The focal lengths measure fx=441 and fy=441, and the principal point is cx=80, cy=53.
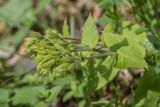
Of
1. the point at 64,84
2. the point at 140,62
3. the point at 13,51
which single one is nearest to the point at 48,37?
the point at 140,62

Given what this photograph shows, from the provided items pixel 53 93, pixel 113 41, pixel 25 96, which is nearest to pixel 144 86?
pixel 113 41

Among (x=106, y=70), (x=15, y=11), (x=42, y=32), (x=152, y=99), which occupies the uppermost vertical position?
(x=15, y=11)

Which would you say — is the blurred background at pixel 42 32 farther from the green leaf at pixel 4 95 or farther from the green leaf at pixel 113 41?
the green leaf at pixel 113 41

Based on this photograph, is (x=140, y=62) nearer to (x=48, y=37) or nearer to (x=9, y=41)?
(x=48, y=37)

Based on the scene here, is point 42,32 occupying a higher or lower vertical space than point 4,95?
higher

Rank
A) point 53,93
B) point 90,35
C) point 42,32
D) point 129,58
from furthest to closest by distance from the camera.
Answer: point 42,32, point 53,93, point 90,35, point 129,58

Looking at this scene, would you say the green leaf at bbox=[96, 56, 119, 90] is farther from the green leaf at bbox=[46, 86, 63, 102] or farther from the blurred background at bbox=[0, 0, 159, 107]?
the green leaf at bbox=[46, 86, 63, 102]

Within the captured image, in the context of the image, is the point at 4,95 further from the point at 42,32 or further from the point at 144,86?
the point at 42,32

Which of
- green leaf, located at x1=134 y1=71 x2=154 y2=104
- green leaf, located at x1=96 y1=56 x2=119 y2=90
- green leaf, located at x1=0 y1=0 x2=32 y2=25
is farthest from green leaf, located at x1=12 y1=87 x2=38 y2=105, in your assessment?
green leaf, located at x1=0 y1=0 x2=32 y2=25

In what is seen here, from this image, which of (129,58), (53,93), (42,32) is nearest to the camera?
(129,58)
